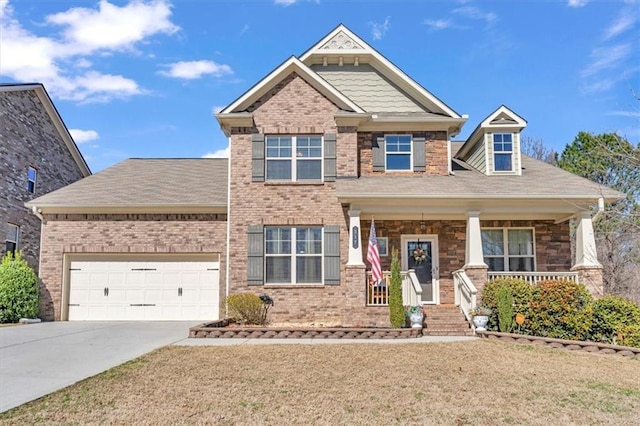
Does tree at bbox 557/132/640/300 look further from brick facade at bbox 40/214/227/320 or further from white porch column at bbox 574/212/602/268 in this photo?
brick facade at bbox 40/214/227/320

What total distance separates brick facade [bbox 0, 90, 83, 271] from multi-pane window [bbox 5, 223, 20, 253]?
7.2 inches

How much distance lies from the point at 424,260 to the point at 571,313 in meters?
4.42

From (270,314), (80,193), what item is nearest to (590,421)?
(270,314)

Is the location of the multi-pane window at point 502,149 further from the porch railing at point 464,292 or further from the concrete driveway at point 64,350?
the concrete driveway at point 64,350

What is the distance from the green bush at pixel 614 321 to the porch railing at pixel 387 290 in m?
4.01

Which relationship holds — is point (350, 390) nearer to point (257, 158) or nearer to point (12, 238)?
point (257, 158)

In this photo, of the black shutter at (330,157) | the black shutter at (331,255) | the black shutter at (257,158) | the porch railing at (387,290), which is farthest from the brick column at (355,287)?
the black shutter at (257,158)

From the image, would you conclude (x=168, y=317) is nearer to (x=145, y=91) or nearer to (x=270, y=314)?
(x=270, y=314)

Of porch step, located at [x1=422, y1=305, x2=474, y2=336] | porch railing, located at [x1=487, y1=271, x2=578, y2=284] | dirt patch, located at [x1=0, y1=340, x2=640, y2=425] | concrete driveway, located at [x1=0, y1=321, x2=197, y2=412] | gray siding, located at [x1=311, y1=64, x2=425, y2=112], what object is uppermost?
gray siding, located at [x1=311, y1=64, x2=425, y2=112]

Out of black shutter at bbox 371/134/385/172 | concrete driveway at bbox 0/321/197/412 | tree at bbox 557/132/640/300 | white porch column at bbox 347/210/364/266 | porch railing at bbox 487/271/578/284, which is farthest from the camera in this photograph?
tree at bbox 557/132/640/300

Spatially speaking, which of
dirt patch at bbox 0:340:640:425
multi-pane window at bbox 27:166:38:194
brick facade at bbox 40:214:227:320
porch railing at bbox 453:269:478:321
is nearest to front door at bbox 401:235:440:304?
porch railing at bbox 453:269:478:321

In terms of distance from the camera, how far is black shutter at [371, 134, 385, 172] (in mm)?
14914

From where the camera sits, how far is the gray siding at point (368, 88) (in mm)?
15875

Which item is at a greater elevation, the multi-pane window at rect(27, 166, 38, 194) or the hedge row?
the multi-pane window at rect(27, 166, 38, 194)
